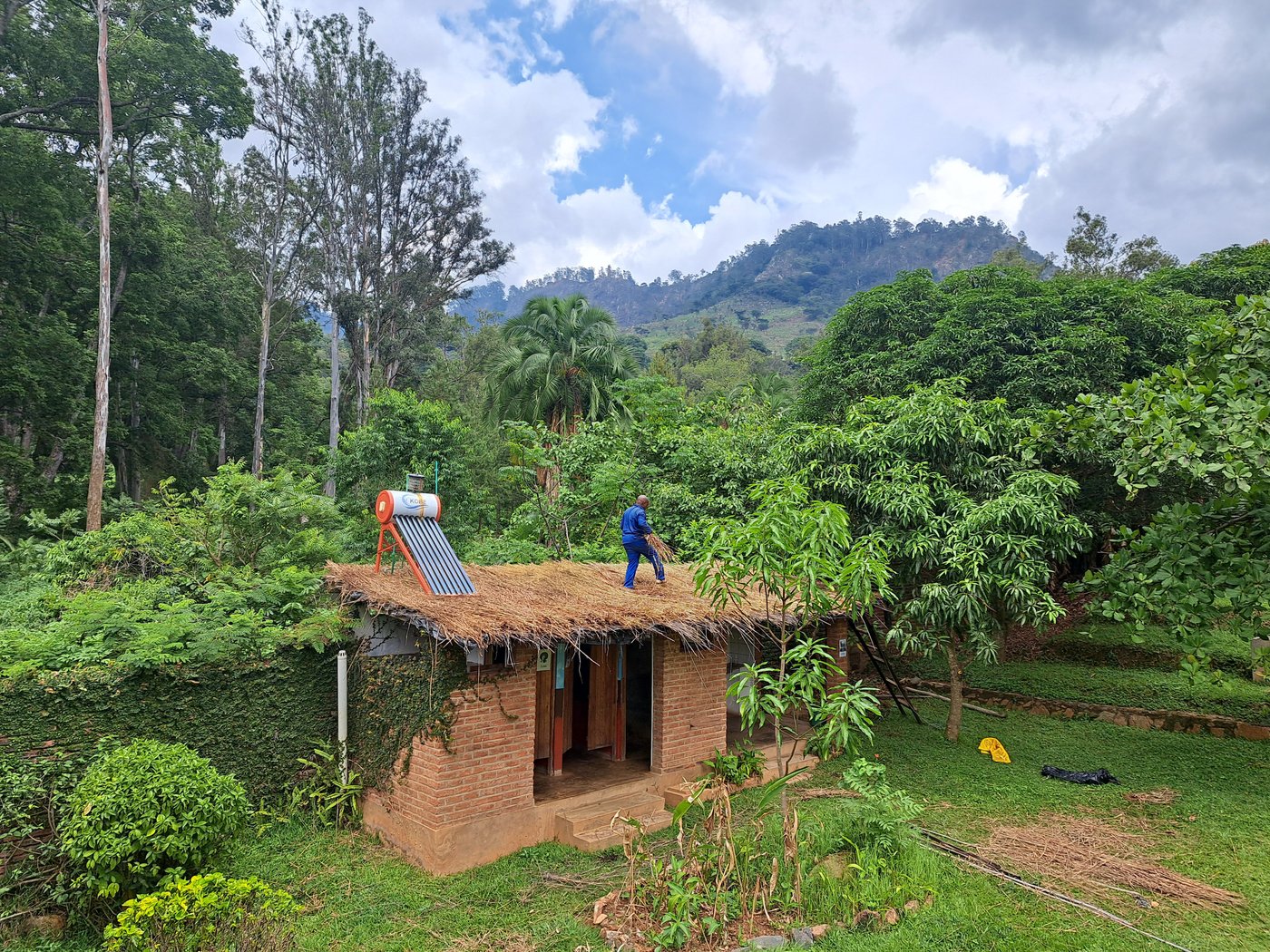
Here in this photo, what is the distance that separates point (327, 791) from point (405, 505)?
10.9 feet

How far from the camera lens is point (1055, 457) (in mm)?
12906

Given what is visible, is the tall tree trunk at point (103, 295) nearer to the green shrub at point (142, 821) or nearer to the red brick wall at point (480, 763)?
the green shrub at point (142, 821)

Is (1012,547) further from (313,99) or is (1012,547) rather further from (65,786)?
(313,99)

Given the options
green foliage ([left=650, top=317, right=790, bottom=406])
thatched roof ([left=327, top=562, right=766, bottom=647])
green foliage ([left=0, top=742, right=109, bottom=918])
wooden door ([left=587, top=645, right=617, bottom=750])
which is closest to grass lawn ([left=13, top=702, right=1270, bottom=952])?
green foliage ([left=0, top=742, right=109, bottom=918])

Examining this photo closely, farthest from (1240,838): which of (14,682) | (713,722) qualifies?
(14,682)

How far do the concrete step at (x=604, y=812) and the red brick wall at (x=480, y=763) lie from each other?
1.65 ft

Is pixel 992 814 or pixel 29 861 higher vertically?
pixel 29 861

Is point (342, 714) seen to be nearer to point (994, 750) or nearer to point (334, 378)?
point (994, 750)

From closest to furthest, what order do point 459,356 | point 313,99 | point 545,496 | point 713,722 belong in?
1. point 713,722
2. point 545,496
3. point 313,99
4. point 459,356

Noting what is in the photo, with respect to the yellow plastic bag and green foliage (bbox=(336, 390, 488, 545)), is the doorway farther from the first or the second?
green foliage (bbox=(336, 390, 488, 545))

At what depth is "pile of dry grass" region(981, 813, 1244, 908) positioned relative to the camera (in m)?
6.46

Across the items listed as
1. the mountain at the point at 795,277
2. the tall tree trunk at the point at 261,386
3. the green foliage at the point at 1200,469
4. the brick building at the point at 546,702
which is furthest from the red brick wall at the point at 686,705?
the mountain at the point at 795,277

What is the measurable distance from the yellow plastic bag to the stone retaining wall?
2.96 meters

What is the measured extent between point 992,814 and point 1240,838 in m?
2.47
